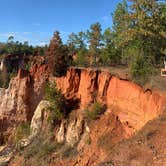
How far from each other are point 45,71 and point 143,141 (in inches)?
831

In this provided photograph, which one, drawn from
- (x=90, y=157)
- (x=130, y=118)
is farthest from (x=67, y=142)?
(x=130, y=118)

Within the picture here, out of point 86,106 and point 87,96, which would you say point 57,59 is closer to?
point 87,96

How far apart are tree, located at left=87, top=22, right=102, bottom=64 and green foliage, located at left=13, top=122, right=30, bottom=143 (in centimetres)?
1445

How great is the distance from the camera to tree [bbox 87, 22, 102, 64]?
3790 centimetres

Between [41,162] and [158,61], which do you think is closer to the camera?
[41,162]

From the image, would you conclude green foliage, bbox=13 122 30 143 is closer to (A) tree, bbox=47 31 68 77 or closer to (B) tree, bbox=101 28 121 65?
(A) tree, bbox=47 31 68 77

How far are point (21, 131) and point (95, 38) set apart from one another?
17490 mm

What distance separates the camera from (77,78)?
25703 mm

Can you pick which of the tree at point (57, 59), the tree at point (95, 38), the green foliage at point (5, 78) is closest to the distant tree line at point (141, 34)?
the tree at point (57, 59)

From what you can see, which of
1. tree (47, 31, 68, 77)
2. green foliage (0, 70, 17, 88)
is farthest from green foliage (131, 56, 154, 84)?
green foliage (0, 70, 17, 88)

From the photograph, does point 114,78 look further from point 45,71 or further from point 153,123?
point 45,71

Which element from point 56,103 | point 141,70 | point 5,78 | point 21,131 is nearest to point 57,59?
point 56,103

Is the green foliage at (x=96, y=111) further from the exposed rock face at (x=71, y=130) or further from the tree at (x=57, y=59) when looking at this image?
the tree at (x=57, y=59)

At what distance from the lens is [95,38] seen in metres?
37.9
